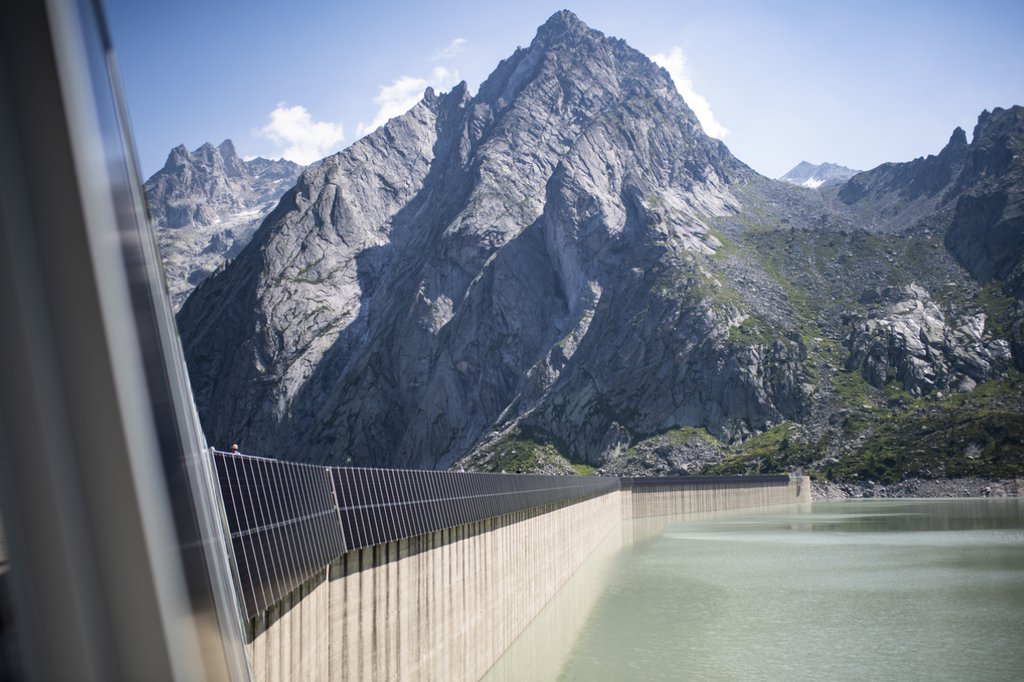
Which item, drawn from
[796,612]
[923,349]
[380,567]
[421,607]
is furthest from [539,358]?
[380,567]

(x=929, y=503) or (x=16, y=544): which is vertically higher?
(x=16, y=544)

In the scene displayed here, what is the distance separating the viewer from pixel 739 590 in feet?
148

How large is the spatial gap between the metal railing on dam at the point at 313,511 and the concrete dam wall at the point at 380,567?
3 centimetres

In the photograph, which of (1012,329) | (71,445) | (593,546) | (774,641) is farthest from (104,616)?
(1012,329)

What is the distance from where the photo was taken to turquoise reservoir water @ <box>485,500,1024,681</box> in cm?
2819

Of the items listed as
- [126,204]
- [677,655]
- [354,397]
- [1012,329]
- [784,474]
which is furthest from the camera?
[354,397]

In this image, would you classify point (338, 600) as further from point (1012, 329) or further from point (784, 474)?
point (1012, 329)

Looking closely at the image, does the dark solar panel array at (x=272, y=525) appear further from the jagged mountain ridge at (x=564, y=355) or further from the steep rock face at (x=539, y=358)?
the steep rock face at (x=539, y=358)

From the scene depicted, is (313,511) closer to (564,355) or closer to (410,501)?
(410,501)

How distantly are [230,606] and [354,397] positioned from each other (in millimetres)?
186392

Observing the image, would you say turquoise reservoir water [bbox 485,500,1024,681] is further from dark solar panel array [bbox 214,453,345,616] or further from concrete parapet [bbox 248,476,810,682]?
dark solar panel array [bbox 214,453,345,616]

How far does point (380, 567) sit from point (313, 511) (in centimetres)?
435

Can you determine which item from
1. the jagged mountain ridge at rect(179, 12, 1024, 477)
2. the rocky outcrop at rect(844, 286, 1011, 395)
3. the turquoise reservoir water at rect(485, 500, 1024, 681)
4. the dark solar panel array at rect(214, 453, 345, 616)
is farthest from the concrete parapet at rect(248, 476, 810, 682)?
the rocky outcrop at rect(844, 286, 1011, 395)

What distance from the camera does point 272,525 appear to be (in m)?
10.8
